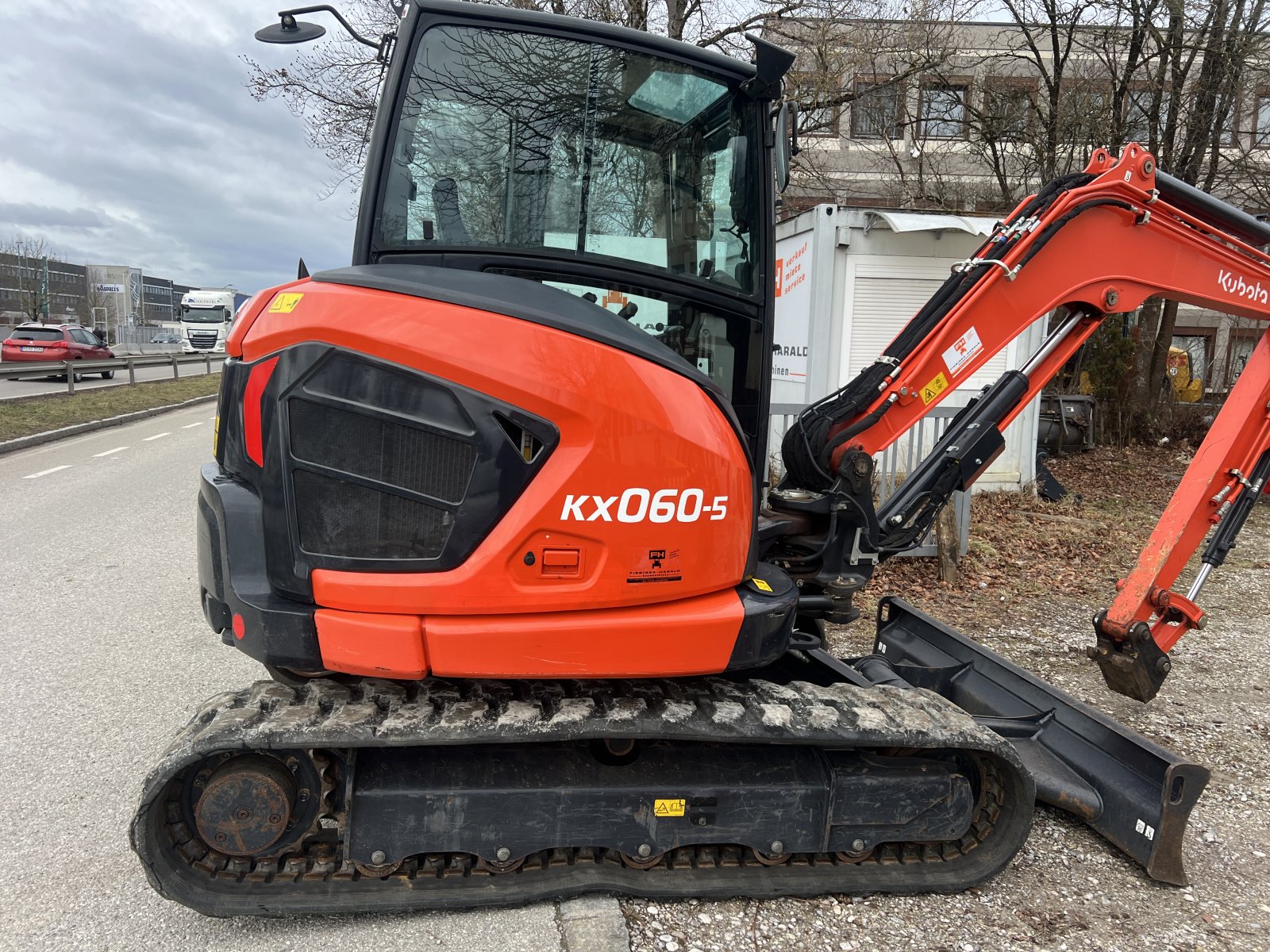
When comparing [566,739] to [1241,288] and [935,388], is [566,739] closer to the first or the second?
[935,388]

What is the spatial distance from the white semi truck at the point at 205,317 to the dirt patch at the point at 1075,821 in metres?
36.4

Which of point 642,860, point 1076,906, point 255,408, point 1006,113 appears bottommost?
point 1076,906

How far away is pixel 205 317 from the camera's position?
3700cm

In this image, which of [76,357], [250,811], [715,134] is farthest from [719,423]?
[76,357]

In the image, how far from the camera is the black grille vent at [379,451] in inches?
95.6

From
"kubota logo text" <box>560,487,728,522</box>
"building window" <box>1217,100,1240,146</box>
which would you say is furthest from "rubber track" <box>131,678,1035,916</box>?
"building window" <box>1217,100,1240,146</box>

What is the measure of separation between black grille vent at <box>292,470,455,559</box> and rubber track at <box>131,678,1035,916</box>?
53 cm

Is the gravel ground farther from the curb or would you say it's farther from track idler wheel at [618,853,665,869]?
the curb

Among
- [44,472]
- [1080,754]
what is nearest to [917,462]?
[1080,754]

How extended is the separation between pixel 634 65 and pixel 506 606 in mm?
1873

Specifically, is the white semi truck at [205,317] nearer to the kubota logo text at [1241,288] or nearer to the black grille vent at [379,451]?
the black grille vent at [379,451]

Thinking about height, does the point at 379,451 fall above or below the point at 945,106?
below

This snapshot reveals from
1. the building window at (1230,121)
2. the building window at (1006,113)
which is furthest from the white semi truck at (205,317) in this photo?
the building window at (1230,121)

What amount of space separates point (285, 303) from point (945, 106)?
1901 centimetres
